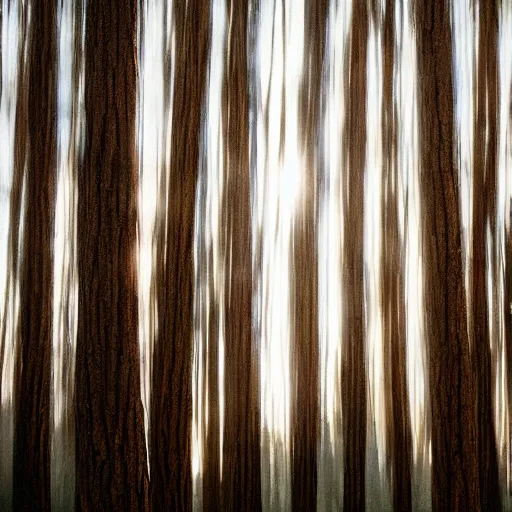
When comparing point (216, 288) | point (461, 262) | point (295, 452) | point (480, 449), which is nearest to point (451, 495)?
point (480, 449)

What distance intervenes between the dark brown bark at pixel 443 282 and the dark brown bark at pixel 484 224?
5 cm

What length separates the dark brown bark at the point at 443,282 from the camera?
5.70ft

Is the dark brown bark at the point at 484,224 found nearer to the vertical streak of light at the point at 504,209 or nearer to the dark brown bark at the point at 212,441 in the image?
the vertical streak of light at the point at 504,209

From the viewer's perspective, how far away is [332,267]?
179 centimetres

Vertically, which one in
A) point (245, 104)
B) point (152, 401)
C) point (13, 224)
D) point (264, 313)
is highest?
point (245, 104)

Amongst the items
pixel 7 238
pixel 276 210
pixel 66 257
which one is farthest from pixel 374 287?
pixel 7 238

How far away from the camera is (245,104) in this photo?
5.91 ft

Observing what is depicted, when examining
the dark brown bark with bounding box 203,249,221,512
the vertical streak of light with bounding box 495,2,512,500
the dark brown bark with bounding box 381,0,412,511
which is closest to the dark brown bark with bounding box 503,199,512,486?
the vertical streak of light with bounding box 495,2,512,500

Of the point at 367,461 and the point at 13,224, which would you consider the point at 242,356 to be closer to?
the point at 367,461

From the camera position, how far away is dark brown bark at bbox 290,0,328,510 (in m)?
1.75

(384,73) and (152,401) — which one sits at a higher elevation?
(384,73)

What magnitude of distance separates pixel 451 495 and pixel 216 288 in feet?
3.12

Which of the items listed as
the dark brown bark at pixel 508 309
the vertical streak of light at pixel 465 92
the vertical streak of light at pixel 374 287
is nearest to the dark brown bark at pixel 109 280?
the vertical streak of light at pixel 374 287

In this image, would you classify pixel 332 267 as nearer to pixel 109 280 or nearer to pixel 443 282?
pixel 443 282
